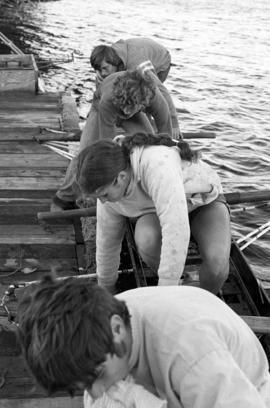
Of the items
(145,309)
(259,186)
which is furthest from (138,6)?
(145,309)

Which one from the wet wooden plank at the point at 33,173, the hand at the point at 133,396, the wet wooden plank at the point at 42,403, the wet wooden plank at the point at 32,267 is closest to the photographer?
the hand at the point at 133,396

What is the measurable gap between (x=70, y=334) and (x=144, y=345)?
1.20 feet

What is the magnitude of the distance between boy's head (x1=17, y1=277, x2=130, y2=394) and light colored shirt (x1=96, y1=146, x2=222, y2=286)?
4.68 ft

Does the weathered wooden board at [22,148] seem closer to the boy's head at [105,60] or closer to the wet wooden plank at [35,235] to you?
the wet wooden plank at [35,235]

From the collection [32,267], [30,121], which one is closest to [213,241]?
[32,267]

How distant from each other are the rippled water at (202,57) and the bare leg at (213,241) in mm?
2947

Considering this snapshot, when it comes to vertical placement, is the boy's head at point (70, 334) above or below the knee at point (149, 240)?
above

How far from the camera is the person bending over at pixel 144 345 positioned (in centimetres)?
156

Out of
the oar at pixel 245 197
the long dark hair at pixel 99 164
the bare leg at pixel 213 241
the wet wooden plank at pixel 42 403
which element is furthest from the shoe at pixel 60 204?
the wet wooden plank at pixel 42 403

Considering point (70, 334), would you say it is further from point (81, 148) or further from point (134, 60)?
point (134, 60)

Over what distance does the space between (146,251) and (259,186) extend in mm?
5338

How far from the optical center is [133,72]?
13.6 ft

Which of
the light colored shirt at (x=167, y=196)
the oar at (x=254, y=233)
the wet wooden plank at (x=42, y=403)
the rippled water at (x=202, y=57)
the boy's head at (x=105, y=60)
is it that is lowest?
the rippled water at (x=202, y=57)

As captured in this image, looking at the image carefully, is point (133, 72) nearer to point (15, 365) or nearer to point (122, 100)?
point (122, 100)
